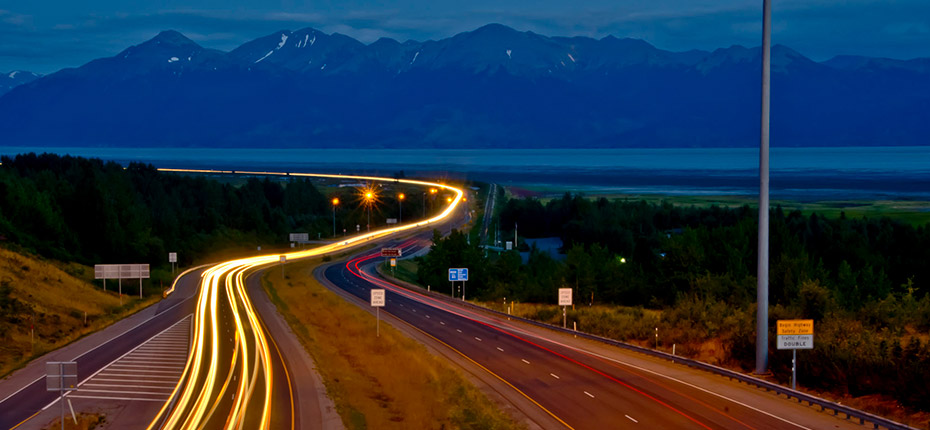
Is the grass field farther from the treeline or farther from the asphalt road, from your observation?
the asphalt road

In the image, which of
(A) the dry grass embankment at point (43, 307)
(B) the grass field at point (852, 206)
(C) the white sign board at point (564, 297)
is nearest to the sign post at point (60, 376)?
(A) the dry grass embankment at point (43, 307)

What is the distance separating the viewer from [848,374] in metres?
27.1

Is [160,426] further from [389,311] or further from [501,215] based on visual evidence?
[501,215]

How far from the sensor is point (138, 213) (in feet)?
431

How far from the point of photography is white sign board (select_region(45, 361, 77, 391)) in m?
24.2

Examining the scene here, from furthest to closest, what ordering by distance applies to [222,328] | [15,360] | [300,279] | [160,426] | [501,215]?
[501,215], [300,279], [222,328], [15,360], [160,426]

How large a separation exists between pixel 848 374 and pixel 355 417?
1673 centimetres

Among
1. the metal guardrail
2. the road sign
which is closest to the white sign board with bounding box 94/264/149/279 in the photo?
the road sign

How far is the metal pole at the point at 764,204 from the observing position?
89.1 ft

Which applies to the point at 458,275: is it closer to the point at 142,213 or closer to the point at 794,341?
the point at 794,341

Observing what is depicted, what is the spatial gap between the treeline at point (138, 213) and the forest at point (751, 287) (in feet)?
151

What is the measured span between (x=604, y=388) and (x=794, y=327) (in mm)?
7158

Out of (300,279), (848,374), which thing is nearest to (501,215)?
(300,279)

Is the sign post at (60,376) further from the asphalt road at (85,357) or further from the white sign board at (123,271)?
the white sign board at (123,271)
